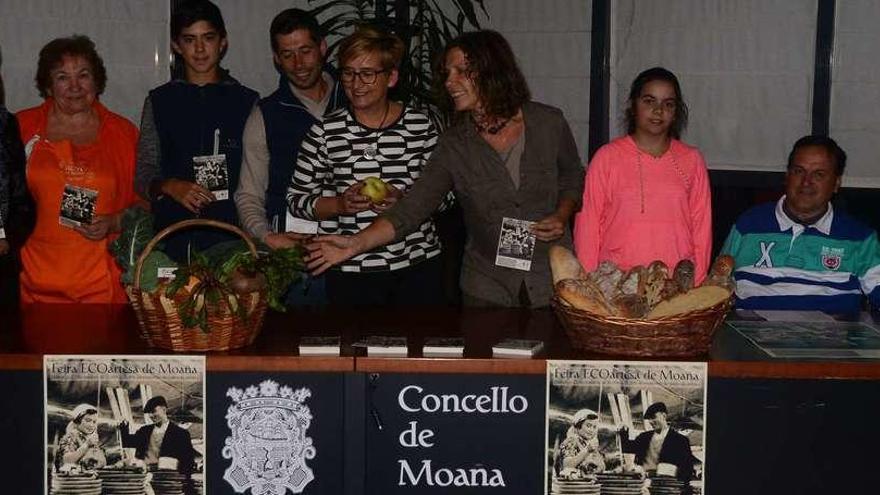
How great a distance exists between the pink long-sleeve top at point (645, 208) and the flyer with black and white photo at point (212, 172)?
1.16m

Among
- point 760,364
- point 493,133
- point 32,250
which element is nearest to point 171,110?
point 32,250

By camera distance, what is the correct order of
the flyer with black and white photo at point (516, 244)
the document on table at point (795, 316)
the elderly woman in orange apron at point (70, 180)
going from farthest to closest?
the elderly woman in orange apron at point (70, 180) < the flyer with black and white photo at point (516, 244) < the document on table at point (795, 316)

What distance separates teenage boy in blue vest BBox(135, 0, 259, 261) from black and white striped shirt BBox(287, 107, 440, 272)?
0.32 meters

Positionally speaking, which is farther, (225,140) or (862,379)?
(225,140)

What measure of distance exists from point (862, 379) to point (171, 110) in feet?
7.57

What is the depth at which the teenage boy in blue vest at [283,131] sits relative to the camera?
12.5ft

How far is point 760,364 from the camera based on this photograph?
270 centimetres

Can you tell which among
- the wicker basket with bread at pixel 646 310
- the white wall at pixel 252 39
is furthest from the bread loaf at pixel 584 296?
the white wall at pixel 252 39

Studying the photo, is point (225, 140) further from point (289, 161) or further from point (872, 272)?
point (872, 272)

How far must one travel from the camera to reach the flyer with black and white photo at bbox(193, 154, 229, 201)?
12.6 ft

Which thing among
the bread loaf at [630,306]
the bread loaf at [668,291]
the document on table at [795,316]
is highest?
the bread loaf at [668,291]

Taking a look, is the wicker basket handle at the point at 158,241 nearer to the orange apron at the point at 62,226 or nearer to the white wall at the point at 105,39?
the orange apron at the point at 62,226

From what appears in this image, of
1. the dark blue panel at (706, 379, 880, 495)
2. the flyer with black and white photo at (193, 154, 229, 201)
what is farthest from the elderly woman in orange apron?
the dark blue panel at (706, 379, 880, 495)

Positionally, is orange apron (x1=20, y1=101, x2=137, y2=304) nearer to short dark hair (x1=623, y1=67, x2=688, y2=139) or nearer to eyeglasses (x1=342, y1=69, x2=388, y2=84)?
eyeglasses (x1=342, y1=69, x2=388, y2=84)
